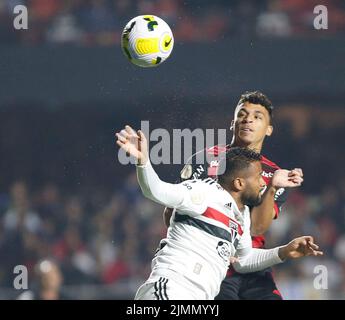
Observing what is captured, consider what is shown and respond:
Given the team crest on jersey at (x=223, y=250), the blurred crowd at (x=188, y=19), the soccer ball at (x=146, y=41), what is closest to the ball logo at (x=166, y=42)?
the soccer ball at (x=146, y=41)

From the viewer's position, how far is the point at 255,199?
21.4ft

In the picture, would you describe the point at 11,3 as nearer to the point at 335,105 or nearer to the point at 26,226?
the point at 26,226

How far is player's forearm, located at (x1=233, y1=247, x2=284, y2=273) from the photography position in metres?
6.89

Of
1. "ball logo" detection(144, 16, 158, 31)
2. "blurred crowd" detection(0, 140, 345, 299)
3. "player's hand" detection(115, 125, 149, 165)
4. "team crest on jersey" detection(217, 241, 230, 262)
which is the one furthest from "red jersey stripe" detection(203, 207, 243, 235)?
"blurred crowd" detection(0, 140, 345, 299)

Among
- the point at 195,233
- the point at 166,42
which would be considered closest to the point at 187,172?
the point at 166,42

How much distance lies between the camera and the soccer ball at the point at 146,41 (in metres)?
7.54

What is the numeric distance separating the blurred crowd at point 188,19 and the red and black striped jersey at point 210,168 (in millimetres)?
6834

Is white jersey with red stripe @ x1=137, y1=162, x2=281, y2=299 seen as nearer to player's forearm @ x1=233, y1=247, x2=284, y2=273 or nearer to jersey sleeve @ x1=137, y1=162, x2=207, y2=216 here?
jersey sleeve @ x1=137, y1=162, x2=207, y2=216

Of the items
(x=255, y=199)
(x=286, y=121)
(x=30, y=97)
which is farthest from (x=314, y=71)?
A: (x=255, y=199)

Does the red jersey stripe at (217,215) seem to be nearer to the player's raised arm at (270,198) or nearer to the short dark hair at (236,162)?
the short dark hair at (236,162)

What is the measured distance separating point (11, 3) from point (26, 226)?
3.22 metres

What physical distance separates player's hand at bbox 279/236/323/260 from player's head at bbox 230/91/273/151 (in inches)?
36.5

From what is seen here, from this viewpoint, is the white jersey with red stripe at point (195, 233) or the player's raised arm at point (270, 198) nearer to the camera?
the white jersey with red stripe at point (195, 233)

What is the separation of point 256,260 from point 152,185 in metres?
1.22
